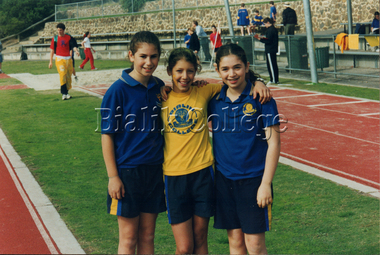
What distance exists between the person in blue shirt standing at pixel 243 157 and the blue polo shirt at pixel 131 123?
48cm

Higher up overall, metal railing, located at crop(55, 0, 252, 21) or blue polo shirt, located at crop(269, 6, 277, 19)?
metal railing, located at crop(55, 0, 252, 21)

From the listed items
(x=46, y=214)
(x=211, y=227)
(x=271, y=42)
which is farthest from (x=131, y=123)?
(x=271, y=42)

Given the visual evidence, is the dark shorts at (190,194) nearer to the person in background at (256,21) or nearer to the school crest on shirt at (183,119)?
the school crest on shirt at (183,119)

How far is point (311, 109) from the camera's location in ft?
37.0

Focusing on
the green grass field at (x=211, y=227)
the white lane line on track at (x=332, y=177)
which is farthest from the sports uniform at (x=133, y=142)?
the white lane line on track at (x=332, y=177)

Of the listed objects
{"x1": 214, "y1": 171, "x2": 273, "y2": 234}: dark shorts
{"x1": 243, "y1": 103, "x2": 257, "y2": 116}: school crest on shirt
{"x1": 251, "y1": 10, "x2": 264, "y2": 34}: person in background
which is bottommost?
{"x1": 214, "y1": 171, "x2": 273, "y2": 234}: dark shorts

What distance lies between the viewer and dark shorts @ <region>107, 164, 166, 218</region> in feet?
10.7

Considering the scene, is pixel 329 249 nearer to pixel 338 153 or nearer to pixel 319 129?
pixel 338 153

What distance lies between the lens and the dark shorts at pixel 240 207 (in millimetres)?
3143

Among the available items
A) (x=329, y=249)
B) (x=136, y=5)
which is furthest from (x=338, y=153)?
(x=136, y=5)

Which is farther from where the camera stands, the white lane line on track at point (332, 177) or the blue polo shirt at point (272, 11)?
the blue polo shirt at point (272, 11)

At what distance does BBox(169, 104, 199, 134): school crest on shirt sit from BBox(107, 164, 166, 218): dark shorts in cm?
31

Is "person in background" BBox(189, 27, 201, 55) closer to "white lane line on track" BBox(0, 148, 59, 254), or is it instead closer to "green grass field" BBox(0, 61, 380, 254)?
"green grass field" BBox(0, 61, 380, 254)

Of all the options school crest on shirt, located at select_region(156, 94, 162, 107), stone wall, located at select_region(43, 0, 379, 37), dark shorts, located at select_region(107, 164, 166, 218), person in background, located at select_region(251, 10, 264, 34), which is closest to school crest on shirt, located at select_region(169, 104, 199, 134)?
school crest on shirt, located at select_region(156, 94, 162, 107)
